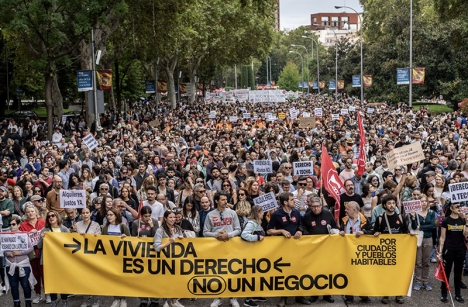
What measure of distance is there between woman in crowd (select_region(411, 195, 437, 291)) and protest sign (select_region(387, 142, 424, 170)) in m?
2.33

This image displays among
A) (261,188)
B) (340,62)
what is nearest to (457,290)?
(261,188)

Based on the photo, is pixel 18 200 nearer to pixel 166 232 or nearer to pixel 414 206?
pixel 166 232

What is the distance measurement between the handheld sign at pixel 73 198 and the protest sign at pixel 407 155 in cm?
570

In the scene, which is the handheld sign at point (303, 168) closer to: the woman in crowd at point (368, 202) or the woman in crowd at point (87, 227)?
the woman in crowd at point (368, 202)

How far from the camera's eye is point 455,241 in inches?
392

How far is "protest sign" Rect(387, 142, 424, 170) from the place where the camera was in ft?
42.3

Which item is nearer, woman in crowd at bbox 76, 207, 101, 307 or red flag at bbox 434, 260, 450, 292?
red flag at bbox 434, 260, 450, 292

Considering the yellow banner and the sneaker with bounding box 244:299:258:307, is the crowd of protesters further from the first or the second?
the yellow banner

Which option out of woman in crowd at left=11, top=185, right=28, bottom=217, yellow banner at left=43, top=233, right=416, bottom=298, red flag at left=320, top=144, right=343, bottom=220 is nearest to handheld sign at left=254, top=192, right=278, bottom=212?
yellow banner at left=43, top=233, right=416, bottom=298

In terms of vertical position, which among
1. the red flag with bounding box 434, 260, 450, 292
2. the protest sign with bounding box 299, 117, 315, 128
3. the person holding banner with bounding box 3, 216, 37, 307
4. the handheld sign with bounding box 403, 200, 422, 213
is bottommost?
the red flag with bounding box 434, 260, 450, 292

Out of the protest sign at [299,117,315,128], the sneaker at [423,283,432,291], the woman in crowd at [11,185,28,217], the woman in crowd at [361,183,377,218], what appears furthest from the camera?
the protest sign at [299,117,315,128]

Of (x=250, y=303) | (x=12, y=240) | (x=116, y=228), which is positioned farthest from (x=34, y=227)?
(x=250, y=303)

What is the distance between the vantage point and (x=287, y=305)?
998cm

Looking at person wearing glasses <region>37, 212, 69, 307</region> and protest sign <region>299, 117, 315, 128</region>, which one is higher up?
protest sign <region>299, 117, 315, 128</region>
